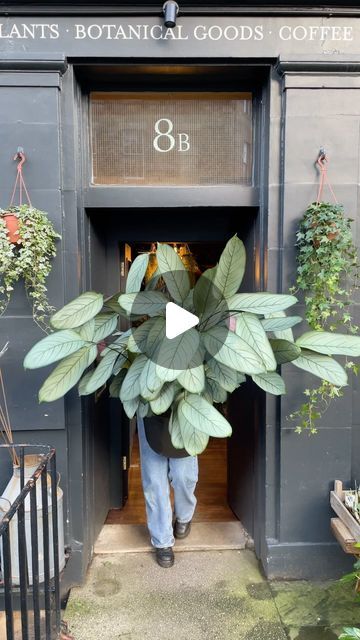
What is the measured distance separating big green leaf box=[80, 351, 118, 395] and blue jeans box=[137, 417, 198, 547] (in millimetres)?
708

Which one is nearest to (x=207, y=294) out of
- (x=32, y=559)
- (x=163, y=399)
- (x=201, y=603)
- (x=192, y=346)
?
(x=192, y=346)

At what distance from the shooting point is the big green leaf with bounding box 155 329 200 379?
1826mm

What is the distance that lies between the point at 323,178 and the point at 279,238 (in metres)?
0.45

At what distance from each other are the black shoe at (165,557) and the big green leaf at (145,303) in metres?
1.71

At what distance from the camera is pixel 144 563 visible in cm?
284

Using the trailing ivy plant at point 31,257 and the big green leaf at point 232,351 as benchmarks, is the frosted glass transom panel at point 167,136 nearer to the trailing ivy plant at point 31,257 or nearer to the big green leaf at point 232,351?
the trailing ivy plant at point 31,257

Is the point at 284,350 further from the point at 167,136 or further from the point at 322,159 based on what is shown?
the point at 167,136

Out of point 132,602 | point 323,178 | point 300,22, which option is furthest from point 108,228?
point 132,602

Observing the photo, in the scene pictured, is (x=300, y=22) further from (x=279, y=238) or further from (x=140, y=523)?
(x=140, y=523)

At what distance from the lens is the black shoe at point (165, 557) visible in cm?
279

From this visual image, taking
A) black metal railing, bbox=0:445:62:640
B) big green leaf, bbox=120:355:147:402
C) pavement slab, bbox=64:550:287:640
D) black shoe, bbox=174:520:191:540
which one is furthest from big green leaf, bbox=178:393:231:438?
black shoe, bbox=174:520:191:540

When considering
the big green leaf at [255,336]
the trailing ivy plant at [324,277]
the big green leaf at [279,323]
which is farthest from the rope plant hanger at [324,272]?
the big green leaf at [255,336]

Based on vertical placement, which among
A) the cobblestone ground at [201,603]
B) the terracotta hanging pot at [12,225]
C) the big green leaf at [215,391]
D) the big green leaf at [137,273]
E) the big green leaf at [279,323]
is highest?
the terracotta hanging pot at [12,225]

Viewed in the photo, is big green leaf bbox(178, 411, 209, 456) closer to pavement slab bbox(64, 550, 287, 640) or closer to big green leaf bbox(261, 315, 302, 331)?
big green leaf bbox(261, 315, 302, 331)
